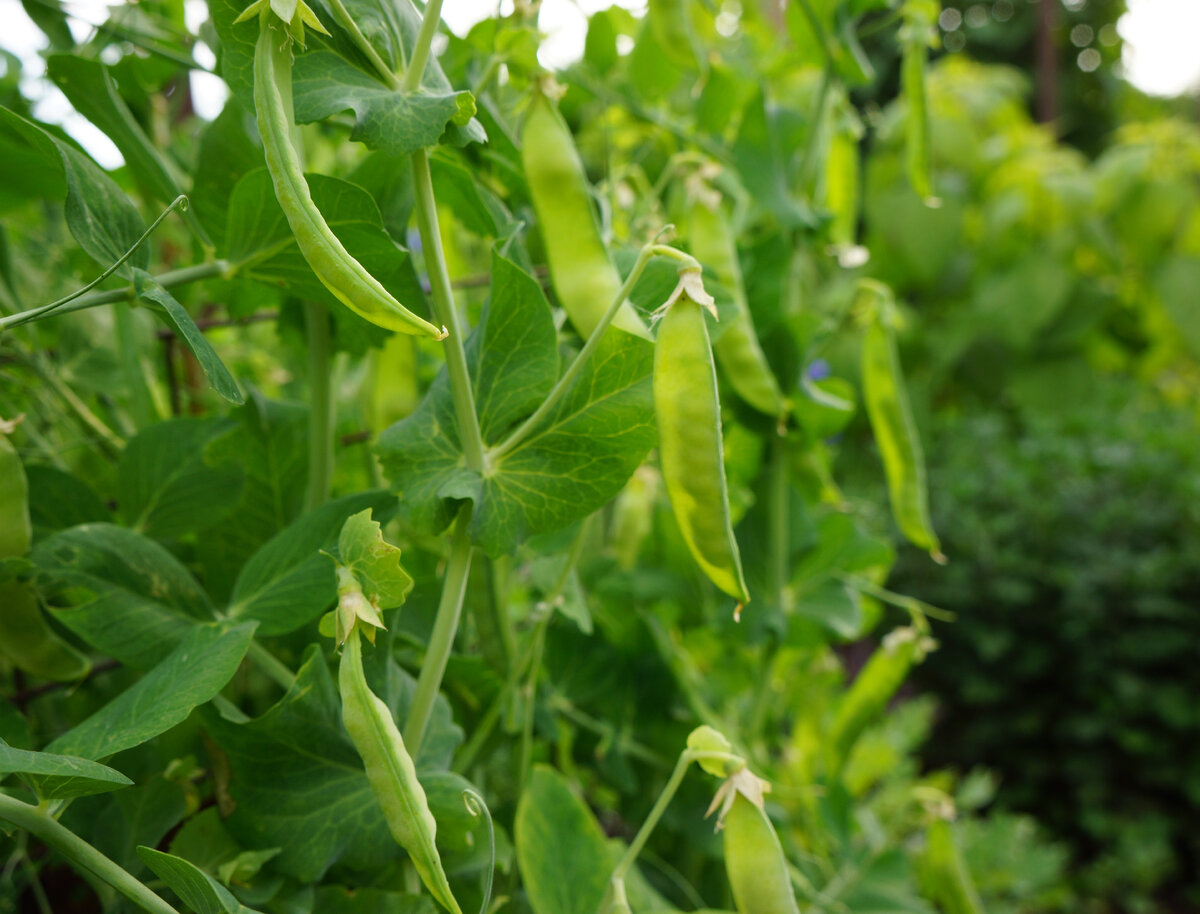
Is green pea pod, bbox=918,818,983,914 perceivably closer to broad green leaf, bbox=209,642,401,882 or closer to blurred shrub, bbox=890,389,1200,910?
broad green leaf, bbox=209,642,401,882

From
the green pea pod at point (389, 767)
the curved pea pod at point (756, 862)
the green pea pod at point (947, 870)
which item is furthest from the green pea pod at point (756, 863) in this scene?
the green pea pod at point (947, 870)

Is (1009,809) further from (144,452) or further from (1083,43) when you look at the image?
(1083,43)

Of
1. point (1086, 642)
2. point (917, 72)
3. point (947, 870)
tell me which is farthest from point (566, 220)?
point (1086, 642)

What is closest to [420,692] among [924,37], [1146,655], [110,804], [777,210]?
[110,804]

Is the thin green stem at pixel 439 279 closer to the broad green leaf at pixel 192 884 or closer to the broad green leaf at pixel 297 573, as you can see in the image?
the broad green leaf at pixel 297 573

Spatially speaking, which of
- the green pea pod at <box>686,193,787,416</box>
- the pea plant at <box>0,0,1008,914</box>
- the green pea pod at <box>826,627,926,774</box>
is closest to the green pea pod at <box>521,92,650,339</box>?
the pea plant at <box>0,0,1008,914</box>
